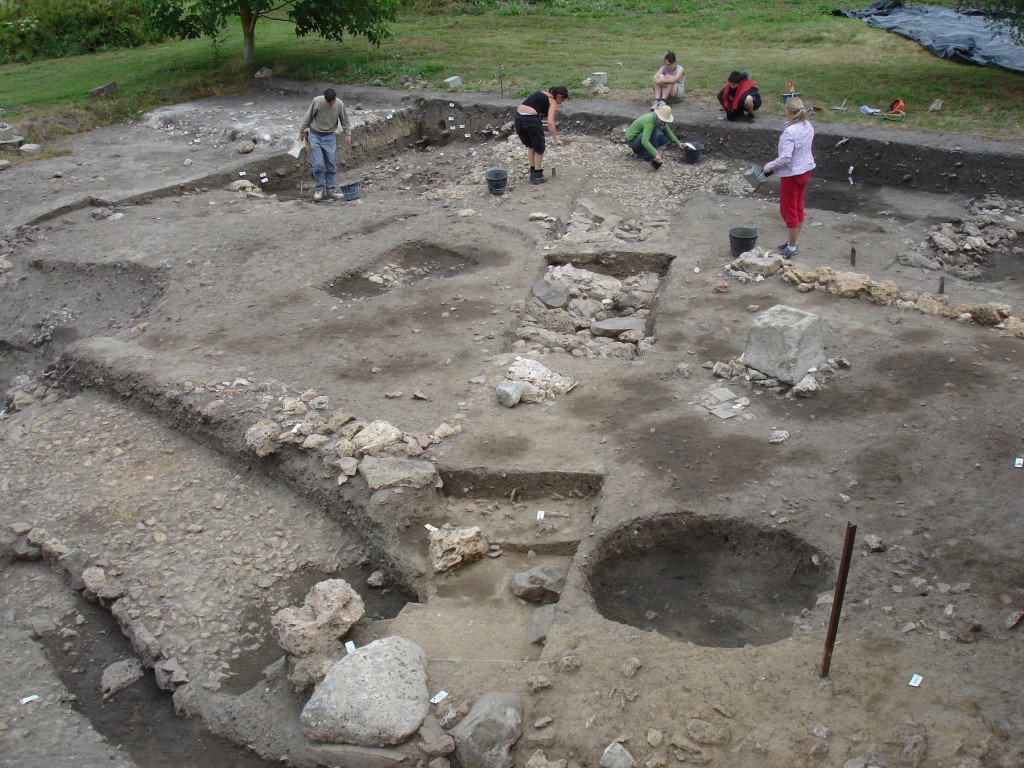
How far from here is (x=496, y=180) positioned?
1172 centimetres

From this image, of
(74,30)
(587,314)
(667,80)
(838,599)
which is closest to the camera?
(838,599)

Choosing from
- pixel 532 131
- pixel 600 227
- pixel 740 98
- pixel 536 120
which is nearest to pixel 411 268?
pixel 600 227

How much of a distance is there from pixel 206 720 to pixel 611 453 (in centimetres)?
314

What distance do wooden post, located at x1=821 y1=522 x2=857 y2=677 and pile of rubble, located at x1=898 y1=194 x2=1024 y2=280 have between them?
641 cm

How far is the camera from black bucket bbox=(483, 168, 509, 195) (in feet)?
38.4

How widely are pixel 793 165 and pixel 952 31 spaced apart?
377 inches

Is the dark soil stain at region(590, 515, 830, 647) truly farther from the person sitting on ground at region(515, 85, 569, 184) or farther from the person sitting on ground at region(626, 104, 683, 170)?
the person sitting on ground at region(626, 104, 683, 170)

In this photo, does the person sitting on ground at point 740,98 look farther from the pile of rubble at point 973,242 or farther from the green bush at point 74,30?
the green bush at point 74,30

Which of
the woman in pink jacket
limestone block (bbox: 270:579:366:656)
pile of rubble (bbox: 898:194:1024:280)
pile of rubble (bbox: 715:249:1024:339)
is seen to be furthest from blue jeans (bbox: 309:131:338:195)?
limestone block (bbox: 270:579:366:656)

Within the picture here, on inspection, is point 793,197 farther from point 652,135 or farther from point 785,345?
point 652,135

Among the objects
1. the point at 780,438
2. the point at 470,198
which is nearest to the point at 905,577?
the point at 780,438

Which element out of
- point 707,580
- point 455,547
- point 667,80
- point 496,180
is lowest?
point 707,580

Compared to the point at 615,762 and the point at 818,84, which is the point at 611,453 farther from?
the point at 818,84

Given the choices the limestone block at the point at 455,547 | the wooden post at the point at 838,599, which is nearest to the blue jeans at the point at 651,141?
the limestone block at the point at 455,547
